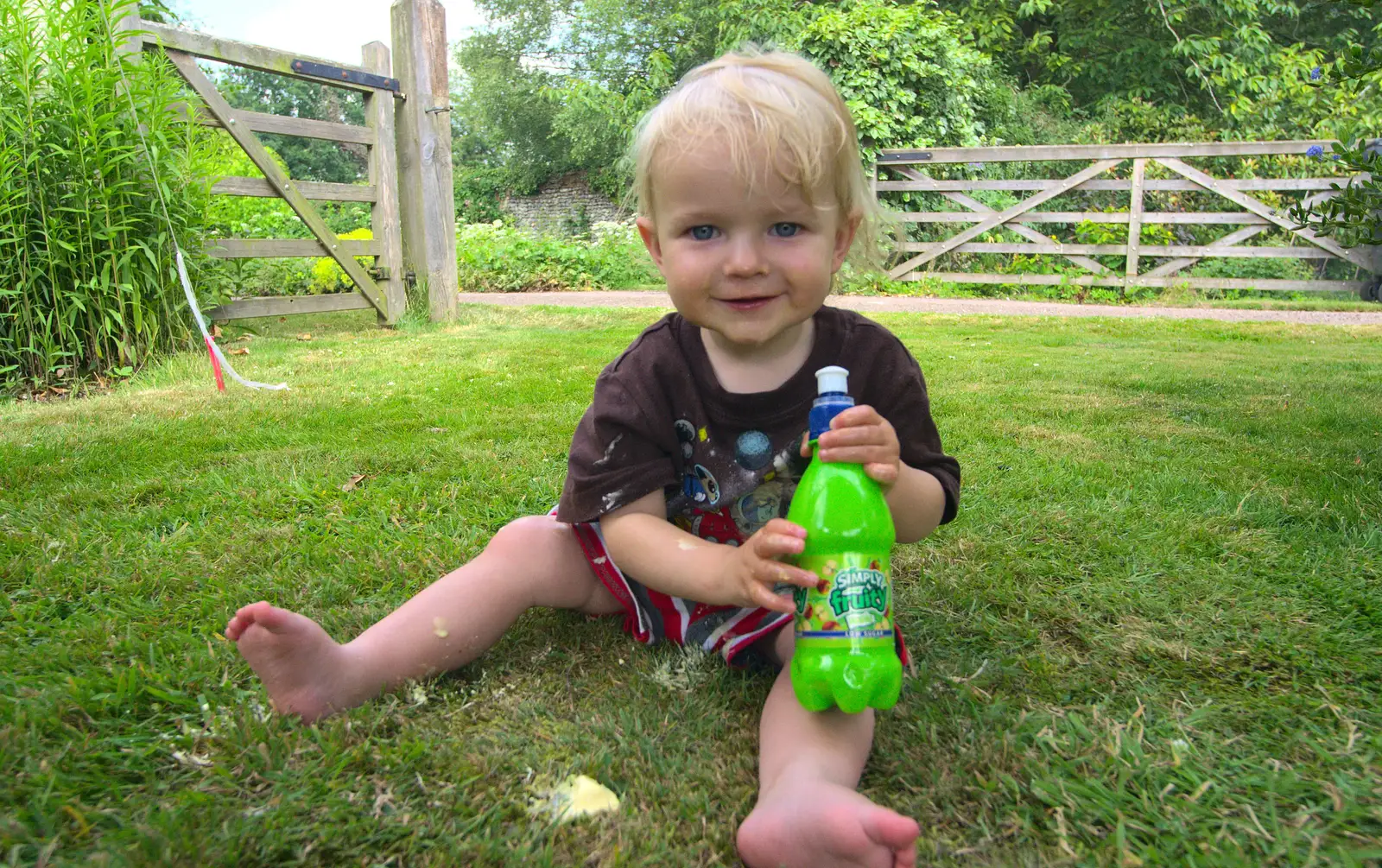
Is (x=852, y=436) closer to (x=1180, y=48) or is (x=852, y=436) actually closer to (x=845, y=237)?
(x=845, y=237)

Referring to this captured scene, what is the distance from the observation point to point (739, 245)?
1606 millimetres

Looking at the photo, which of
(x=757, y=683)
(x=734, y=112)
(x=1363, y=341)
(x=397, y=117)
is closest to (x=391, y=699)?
(x=757, y=683)

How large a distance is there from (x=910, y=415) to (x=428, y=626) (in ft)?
3.22

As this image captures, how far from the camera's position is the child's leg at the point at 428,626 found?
152cm

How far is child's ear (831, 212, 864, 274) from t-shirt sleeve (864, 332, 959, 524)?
19 cm

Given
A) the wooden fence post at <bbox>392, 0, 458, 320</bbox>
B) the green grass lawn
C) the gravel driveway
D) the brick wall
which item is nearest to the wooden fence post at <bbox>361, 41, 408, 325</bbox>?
the wooden fence post at <bbox>392, 0, 458, 320</bbox>

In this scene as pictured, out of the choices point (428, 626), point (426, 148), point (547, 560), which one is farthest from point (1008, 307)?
point (428, 626)

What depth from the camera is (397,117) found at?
24.5ft

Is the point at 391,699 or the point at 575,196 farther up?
the point at 575,196

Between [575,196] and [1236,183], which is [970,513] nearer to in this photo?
[1236,183]

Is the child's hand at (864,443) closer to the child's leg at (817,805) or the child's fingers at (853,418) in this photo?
the child's fingers at (853,418)

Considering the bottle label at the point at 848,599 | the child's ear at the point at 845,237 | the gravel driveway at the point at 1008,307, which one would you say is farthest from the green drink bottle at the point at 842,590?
the gravel driveway at the point at 1008,307

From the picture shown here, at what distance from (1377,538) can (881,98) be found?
38.3 feet

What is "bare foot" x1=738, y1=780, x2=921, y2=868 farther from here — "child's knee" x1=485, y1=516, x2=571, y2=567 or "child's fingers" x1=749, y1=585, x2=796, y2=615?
"child's knee" x1=485, y1=516, x2=571, y2=567
